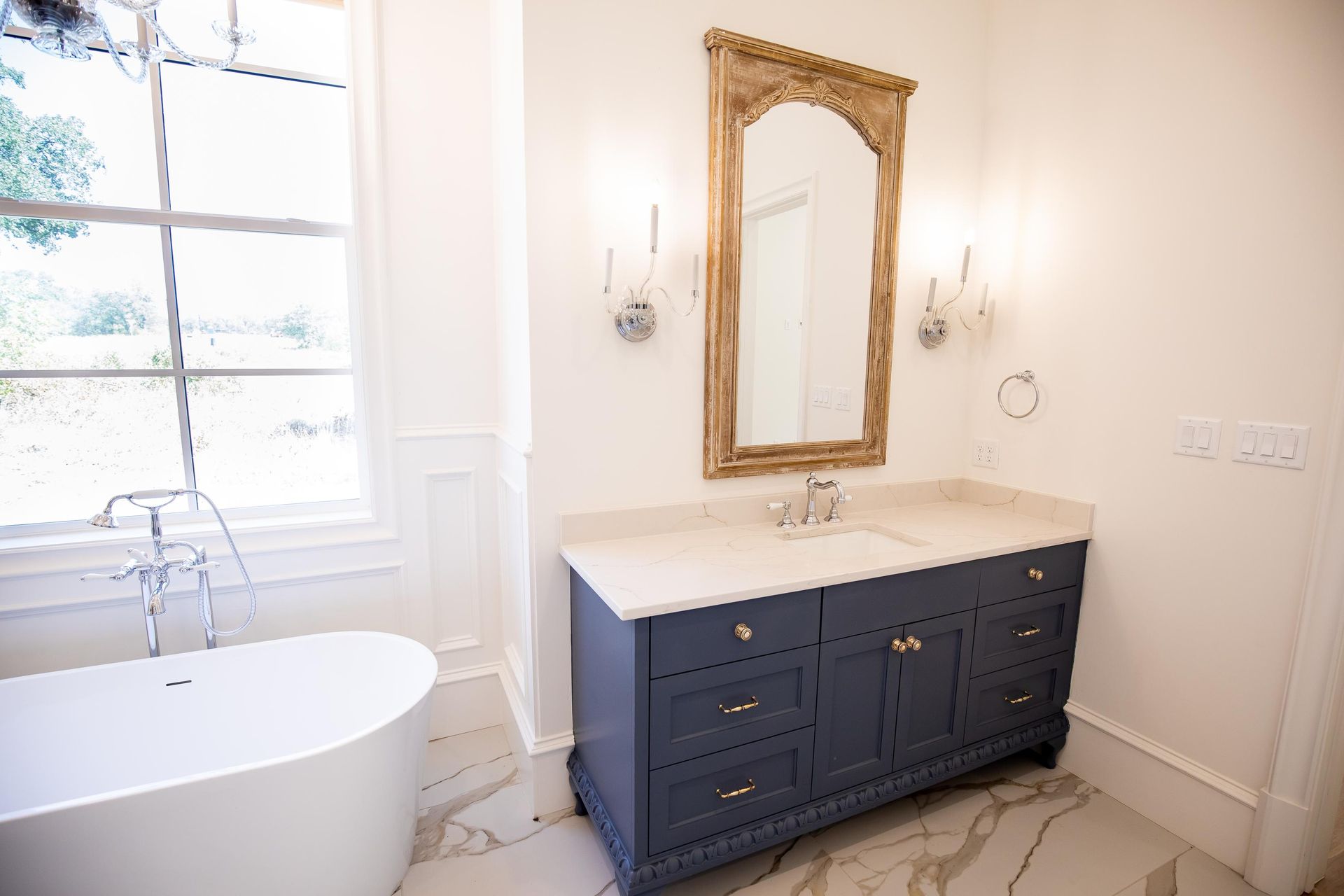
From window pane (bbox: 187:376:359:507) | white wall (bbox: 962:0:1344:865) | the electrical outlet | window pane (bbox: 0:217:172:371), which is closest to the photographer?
white wall (bbox: 962:0:1344:865)

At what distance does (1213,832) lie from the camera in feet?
5.90

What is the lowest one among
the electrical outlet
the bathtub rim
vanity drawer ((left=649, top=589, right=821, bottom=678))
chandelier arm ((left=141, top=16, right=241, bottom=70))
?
the bathtub rim

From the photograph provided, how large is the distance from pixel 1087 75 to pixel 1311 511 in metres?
1.45

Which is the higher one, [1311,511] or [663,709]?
[1311,511]

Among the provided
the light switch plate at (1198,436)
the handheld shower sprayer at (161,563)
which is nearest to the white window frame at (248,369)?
the handheld shower sprayer at (161,563)

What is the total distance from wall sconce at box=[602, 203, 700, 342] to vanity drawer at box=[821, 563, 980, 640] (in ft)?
2.96

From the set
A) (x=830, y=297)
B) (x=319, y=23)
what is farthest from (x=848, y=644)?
(x=319, y=23)

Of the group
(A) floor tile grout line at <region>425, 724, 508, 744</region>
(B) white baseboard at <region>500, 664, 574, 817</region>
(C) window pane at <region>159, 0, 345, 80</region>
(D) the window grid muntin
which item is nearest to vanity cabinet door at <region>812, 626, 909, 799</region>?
(B) white baseboard at <region>500, 664, 574, 817</region>

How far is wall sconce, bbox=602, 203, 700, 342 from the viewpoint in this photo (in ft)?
5.97

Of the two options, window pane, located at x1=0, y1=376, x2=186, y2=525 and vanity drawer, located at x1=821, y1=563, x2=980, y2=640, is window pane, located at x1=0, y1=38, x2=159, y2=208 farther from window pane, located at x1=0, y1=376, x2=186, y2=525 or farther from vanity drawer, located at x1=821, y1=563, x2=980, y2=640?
vanity drawer, located at x1=821, y1=563, x2=980, y2=640

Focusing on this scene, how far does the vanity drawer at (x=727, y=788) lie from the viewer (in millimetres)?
1533

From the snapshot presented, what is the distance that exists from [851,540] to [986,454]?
2.41ft

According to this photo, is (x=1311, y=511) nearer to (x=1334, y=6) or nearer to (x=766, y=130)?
(x=1334, y=6)

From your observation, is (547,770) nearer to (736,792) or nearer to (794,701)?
(736,792)
